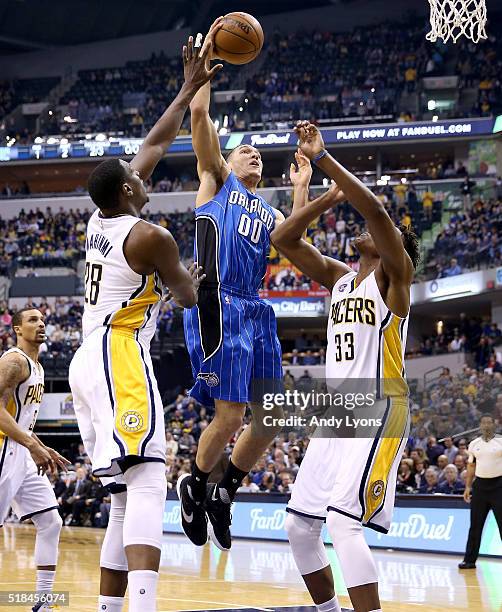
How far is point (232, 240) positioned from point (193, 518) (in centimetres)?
184

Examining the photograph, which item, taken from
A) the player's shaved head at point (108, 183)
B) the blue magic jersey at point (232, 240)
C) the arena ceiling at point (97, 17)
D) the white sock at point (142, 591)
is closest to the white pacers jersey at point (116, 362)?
the player's shaved head at point (108, 183)

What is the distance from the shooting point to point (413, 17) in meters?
38.6

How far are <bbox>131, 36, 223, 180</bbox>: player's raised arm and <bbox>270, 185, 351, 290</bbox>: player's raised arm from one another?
0.96 m

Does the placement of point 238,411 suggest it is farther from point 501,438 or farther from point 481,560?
point 481,560

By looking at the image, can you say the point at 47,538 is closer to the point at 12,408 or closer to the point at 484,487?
the point at 12,408

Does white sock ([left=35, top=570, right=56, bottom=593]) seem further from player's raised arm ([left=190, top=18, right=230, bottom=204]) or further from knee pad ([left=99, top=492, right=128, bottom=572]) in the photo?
player's raised arm ([left=190, top=18, right=230, bottom=204])

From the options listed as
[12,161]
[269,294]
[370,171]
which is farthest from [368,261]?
[12,161]

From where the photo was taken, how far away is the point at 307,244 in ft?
21.3

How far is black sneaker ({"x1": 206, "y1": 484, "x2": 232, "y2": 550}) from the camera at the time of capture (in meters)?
6.45

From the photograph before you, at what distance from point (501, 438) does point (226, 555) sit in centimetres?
471

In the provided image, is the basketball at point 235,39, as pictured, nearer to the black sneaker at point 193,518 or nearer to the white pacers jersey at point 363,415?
the white pacers jersey at point 363,415

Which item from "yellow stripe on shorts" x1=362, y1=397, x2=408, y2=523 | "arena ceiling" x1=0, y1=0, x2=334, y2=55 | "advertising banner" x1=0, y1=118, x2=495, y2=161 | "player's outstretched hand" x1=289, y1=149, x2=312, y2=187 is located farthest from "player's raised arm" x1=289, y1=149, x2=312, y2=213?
"arena ceiling" x1=0, y1=0, x2=334, y2=55

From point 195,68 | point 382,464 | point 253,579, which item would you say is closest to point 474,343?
point 253,579

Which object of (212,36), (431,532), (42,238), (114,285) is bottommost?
(431,532)
